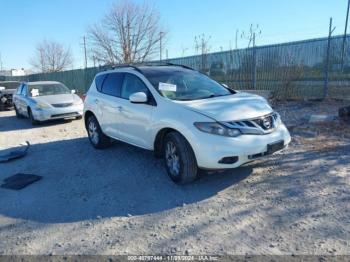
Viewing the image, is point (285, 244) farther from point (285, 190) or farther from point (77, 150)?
point (77, 150)

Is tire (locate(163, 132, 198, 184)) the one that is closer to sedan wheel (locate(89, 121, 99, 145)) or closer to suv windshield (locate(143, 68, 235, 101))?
suv windshield (locate(143, 68, 235, 101))

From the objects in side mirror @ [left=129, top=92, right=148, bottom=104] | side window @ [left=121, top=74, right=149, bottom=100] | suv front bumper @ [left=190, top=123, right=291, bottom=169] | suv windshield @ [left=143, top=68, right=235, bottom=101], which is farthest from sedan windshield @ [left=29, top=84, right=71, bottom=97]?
suv front bumper @ [left=190, top=123, right=291, bottom=169]

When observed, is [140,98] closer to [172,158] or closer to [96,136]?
[172,158]

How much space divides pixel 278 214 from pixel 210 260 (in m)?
1.16

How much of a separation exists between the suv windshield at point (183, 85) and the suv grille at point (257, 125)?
103 cm

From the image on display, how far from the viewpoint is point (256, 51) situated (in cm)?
1377

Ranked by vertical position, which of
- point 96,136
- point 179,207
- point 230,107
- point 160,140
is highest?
point 230,107

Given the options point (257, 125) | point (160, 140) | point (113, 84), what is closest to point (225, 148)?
point (257, 125)

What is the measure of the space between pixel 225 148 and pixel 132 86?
2361 mm

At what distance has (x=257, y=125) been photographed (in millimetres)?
4543

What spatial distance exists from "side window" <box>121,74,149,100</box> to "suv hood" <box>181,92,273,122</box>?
999mm

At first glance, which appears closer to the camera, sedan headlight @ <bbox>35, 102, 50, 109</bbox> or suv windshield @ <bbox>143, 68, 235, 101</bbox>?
suv windshield @ <bbox>143, 68, 235, 101</bbox>

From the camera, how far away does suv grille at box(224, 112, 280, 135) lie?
4.41 metres

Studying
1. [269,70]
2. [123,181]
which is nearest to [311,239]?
[123,181]
